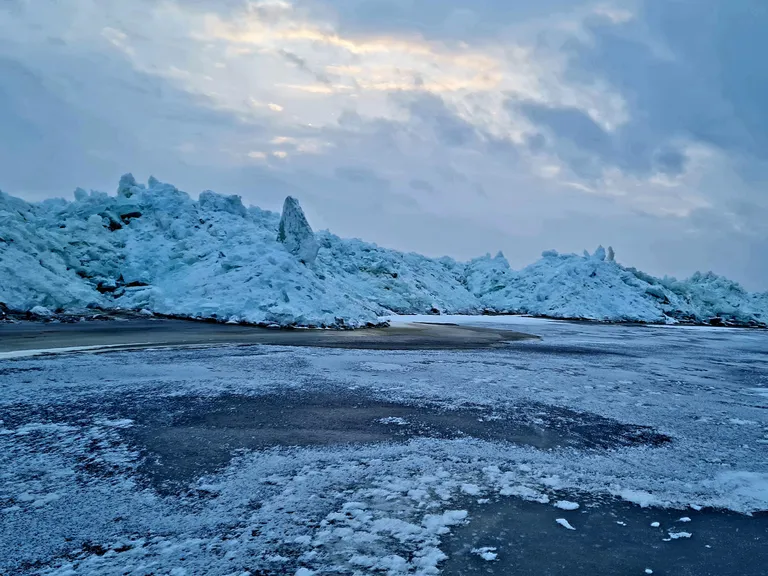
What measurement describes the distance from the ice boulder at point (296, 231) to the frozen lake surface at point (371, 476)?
17.6 m

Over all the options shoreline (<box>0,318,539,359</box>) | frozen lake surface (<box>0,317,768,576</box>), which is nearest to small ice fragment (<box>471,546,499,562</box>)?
frozen lake surface (<box>0,317,768,576</box>)

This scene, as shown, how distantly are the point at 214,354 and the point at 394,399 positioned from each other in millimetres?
5868

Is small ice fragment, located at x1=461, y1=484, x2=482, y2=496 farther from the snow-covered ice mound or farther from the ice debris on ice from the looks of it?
the snow-covered ice mound

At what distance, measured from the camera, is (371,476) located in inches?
165

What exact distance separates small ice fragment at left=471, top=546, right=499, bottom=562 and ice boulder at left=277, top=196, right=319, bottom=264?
23.5 m

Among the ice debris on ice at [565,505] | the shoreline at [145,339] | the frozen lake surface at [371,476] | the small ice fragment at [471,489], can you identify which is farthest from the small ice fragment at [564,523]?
the shoreline at [145,339]

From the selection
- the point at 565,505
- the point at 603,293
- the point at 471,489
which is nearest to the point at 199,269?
the point at 471,489

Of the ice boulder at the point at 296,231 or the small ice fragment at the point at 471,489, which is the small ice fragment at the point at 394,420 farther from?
the ice boulder at the point at 296,231

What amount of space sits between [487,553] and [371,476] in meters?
1.43

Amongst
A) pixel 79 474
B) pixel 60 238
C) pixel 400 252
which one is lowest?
pixel 79 474

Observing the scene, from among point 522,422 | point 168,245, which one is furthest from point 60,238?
point 522,422

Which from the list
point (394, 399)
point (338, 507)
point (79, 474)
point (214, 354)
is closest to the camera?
point (338, 507)

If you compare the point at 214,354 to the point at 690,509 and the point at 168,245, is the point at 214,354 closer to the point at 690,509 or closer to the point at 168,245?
the point at 690,509

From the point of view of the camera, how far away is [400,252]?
52.3 m
